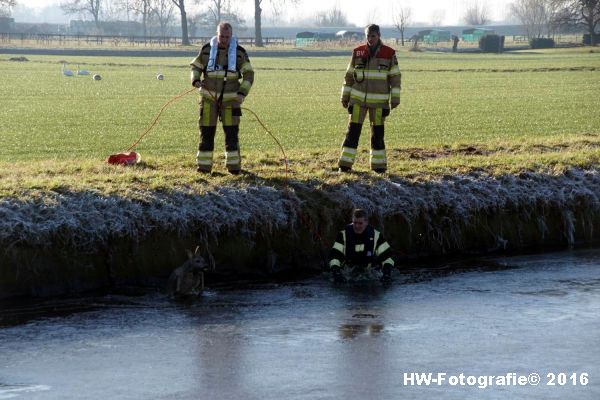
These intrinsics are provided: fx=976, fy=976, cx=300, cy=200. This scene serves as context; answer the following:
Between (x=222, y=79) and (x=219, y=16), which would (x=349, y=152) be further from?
(x=219, y=16)

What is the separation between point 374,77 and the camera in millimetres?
13828

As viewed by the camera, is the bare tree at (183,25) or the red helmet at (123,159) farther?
the bare tree at (183,25)

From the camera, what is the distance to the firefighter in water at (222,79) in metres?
13.2

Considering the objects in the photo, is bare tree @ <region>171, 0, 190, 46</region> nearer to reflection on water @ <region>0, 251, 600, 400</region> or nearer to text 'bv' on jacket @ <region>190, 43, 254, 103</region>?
text 'bv' on jacket @ <region>190, 43, 254, 103</region>

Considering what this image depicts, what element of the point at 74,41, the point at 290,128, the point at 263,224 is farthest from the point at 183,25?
the point at 263,224

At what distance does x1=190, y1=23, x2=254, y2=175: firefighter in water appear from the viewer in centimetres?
1320

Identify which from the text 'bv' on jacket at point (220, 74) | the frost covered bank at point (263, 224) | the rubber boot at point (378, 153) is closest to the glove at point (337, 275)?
the frost covered bank at point (263, 224)

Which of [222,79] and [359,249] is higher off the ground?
[222,79]

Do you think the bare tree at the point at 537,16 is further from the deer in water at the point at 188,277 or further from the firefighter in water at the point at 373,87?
the deer in water at the point at 188,277

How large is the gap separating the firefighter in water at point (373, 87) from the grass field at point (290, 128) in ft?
1.61

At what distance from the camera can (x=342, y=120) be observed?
84.5 feet

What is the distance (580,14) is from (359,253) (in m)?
102

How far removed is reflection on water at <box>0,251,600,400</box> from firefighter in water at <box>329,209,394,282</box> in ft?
0.83

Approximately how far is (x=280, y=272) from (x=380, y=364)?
11.9 ft
